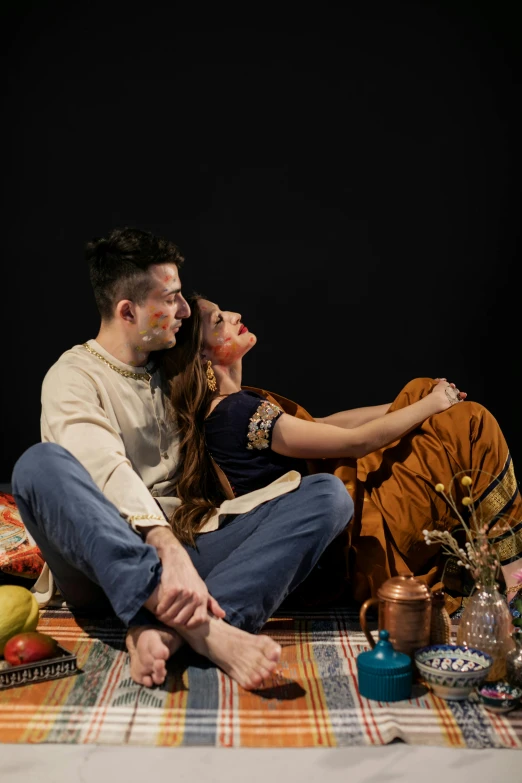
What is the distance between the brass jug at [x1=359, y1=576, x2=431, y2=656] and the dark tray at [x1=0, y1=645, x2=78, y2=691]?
67 cm

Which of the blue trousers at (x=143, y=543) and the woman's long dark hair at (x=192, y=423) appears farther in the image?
the woman's long dark hair at (x=192, y=423)

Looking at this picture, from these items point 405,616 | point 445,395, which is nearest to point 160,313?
point 445,395

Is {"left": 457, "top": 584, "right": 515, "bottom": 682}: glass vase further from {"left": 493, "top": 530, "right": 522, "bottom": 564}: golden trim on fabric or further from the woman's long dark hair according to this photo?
the woman's long dark hair

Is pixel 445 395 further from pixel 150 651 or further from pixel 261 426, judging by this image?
pixel 150 651

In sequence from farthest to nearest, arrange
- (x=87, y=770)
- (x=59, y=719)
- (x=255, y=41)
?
(x=255, y=41), (x=59, y=719), (x=87, y=770)

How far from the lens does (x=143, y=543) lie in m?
2.09

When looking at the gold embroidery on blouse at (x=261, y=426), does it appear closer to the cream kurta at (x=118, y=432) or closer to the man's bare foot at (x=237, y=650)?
the cream kurta at (x=118, y=432)

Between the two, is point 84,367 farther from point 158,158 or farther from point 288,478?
point 158,158

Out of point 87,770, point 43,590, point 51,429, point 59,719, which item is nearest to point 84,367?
point 51,429

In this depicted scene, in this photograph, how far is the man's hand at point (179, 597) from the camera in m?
2.03

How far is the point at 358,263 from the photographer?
4.89m

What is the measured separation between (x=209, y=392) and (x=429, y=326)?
2439 mm

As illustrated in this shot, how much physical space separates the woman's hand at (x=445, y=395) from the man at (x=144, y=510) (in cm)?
50

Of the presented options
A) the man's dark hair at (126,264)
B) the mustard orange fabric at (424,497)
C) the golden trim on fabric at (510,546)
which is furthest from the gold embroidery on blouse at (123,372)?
the golden trim on fabric at (510,546)
